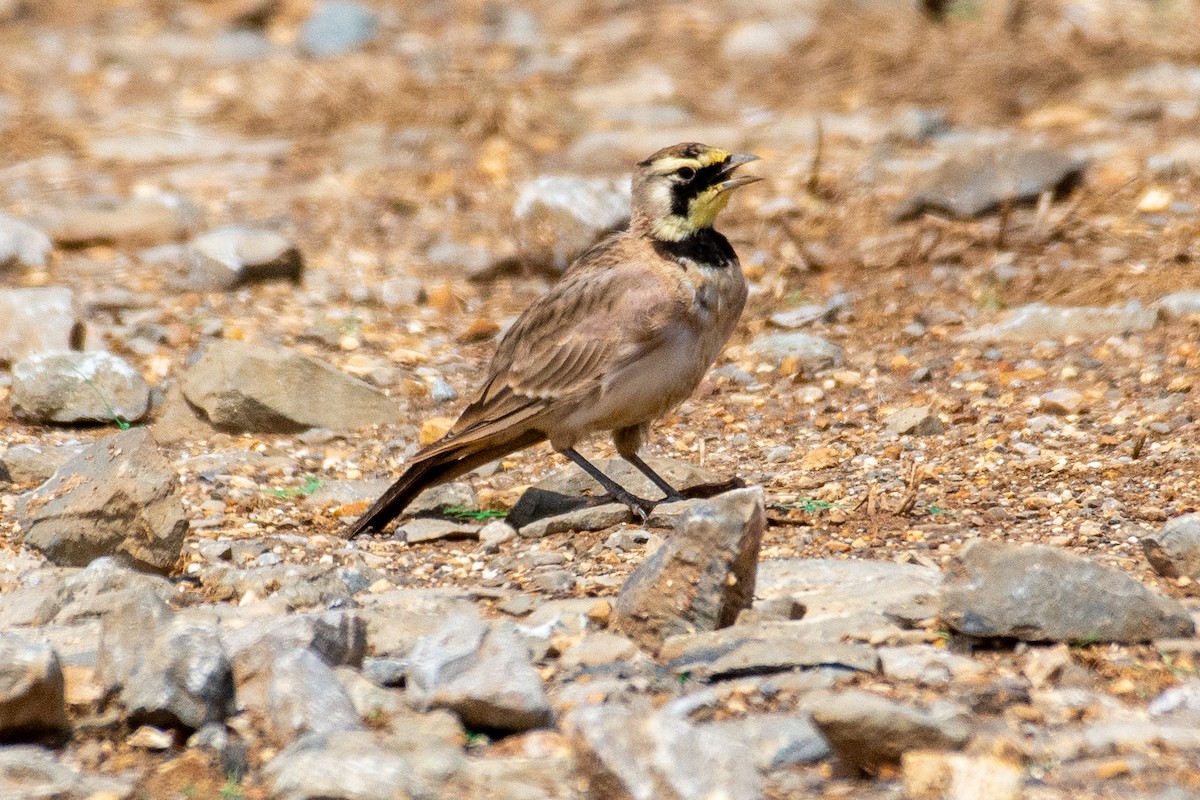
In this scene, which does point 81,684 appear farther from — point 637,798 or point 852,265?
point 852,265

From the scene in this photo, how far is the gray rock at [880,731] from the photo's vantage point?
3191 millimetres

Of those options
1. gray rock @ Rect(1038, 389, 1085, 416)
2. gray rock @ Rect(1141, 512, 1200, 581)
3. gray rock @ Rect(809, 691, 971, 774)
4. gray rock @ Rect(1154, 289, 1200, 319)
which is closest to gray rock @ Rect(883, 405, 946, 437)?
gray rock @ Rect(1038, 389, 1085, 416)

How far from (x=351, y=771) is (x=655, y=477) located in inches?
105

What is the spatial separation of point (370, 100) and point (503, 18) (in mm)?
2696

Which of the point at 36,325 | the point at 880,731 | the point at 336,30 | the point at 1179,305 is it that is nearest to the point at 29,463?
the point at 36,325

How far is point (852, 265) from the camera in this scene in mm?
8109

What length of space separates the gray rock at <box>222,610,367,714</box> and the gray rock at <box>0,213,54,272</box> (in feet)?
17.0

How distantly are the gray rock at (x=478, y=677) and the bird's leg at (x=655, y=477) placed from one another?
1.87 m

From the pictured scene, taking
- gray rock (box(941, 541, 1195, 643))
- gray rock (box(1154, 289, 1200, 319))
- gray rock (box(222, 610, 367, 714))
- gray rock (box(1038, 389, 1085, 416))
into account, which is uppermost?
gray rock (box(941, 541, 1195, 643))

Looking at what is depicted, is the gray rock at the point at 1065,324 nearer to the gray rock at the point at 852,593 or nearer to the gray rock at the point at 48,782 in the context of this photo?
the gray rock at the point at 852,593

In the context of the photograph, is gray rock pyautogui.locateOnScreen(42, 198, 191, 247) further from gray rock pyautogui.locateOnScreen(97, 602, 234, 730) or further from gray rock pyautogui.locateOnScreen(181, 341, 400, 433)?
gray rock pyautogui.locateOnScreen(97, 602, 234, 730)

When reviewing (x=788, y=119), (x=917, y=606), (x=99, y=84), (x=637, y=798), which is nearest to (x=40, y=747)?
(x=637, y=798)

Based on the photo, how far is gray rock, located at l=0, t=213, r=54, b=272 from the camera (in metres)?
8.43

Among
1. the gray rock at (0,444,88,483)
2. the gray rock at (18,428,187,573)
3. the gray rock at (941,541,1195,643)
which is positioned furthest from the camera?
the gray rock at (0,444,88,483)
